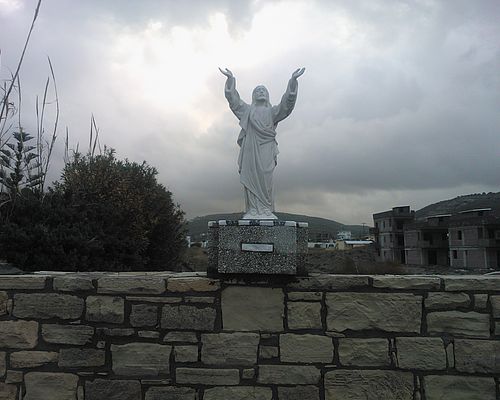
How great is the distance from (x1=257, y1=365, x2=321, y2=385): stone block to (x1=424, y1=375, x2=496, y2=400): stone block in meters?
0.95

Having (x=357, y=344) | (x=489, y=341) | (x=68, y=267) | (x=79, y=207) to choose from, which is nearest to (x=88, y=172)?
(x=79, y=207)

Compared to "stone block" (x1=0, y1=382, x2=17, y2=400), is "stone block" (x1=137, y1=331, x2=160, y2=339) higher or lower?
higher

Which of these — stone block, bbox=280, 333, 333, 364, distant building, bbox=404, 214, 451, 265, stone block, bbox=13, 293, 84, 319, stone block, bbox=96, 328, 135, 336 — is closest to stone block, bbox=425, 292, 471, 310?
stone block, bbox=280, 333, 333, 364

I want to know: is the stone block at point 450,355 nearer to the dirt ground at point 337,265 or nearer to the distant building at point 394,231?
the dirt ground at point 337,265

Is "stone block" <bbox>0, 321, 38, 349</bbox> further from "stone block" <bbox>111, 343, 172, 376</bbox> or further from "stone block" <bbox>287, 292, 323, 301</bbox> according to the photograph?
"stone block" <bbox>287, 292, 323, 301</bbox>

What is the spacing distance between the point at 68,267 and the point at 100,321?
375 cm

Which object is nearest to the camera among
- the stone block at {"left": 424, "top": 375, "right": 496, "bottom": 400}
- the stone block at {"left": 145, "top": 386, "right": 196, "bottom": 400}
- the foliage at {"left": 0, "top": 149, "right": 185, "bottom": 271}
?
the stone block at {"left": 424, "top": 375, "right": 496, "bottom": 400}

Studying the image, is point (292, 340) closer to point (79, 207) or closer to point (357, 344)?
point (357, 344)

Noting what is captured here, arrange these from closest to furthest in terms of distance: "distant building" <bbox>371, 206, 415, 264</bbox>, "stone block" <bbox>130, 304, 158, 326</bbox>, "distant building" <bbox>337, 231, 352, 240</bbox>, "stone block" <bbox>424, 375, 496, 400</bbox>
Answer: "stone block" <bbox>424, 375, 496, 400</bbox>
"stone block" <bbox>130, 304, 158, 326</bbox>
"distant building" <bbox>371, 206, 415, 264</bbox>
"distant building" <bbox>337, 231, 352, 240</bbox>

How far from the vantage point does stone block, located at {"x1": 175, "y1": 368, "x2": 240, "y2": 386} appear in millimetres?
3523

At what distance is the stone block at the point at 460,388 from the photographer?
11.2ft

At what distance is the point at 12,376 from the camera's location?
3.68 meters

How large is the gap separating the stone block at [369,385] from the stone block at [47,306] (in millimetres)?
2282

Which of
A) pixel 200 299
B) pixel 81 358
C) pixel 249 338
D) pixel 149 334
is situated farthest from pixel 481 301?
pixel 81 358
